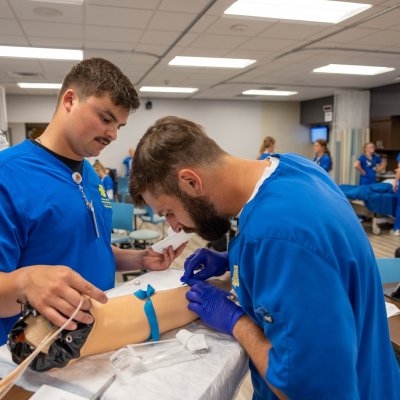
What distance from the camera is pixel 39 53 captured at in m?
4.49

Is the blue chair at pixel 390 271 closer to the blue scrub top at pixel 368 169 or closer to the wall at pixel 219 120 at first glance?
the blue scrub top at pixel 368 169

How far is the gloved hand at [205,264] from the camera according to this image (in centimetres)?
116

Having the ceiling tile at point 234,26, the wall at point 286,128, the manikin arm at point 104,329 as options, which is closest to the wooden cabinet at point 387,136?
the wall at point 286,128

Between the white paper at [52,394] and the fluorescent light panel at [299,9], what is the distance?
2928mm

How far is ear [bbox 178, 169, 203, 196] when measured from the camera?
0.85 metres

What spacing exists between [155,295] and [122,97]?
0.59 meters

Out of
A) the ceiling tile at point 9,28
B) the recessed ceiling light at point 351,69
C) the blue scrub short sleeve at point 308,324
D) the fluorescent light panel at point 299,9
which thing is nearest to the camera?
the blue scrub short sleeve at point 308,324

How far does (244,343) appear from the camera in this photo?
0.83 metres

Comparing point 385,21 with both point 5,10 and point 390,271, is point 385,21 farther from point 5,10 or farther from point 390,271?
point 5,10

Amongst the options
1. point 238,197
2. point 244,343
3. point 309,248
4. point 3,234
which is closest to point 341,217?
point 309,248

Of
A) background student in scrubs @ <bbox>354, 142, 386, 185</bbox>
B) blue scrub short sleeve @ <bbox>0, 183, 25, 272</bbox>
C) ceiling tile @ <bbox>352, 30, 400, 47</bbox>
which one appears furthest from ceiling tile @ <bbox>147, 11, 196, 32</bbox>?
background student in scrubs @ <bbox>354, 142, 386, 185</bbox>

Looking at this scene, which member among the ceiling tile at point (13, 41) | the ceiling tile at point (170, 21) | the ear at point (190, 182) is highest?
the ceiling tile at point (13, 41)

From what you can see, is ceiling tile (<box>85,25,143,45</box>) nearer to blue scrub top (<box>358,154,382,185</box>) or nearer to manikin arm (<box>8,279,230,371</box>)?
manikin arm (<box>8,279,230,371</box>)

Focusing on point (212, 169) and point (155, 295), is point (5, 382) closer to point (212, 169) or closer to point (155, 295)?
point (155, 295)
